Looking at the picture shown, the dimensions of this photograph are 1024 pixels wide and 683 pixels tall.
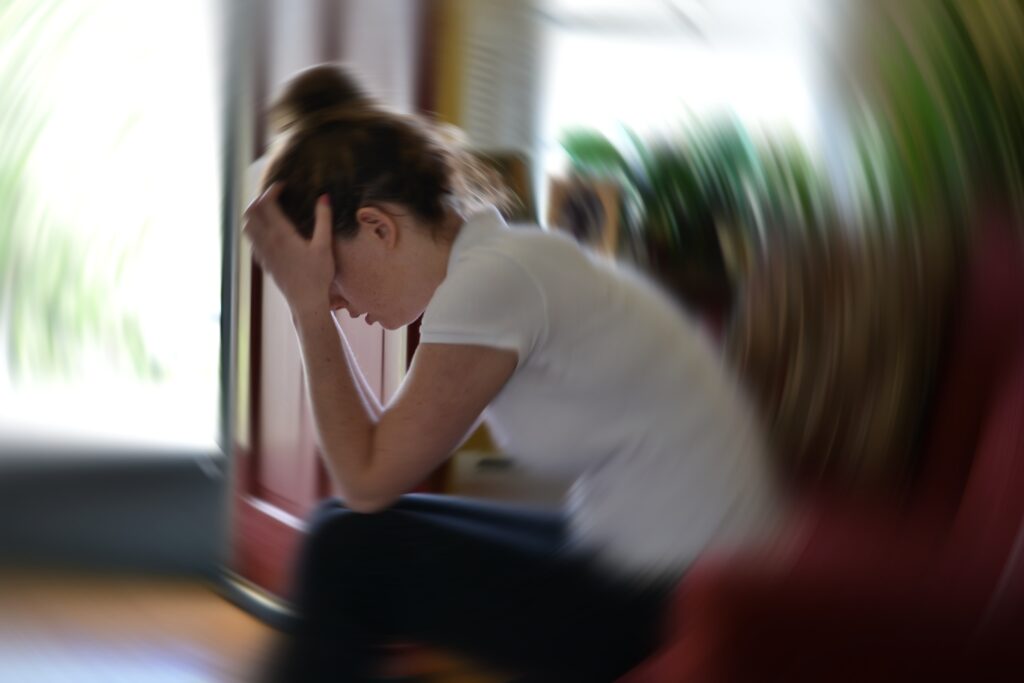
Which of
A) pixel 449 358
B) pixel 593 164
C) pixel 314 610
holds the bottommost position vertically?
pixel 314 610

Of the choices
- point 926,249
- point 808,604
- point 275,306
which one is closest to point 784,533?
point 808,604

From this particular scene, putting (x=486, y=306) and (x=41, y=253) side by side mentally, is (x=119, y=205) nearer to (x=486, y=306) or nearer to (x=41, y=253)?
(x=41, y=253)

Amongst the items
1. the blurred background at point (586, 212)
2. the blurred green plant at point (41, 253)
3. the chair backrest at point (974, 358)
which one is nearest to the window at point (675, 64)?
the blurred background at point (586, 212)

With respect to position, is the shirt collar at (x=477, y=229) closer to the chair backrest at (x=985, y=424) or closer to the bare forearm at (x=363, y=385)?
the bare forearm at (x=363, y=385)

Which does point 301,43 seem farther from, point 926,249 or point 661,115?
point 926,249

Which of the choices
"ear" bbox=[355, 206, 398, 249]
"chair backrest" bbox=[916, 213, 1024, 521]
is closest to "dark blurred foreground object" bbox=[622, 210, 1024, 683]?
"chair backrest" bbox=[916, 213, 1024, 521]

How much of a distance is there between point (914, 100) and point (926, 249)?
0.07 m

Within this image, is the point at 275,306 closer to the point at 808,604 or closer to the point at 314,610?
the point at 314,610

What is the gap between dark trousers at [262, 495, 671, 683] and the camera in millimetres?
490

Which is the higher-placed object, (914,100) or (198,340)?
(914,100)

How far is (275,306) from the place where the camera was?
0.49 m

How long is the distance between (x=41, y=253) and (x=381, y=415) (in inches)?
7.4

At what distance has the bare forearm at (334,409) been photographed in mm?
491

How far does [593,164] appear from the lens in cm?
48
